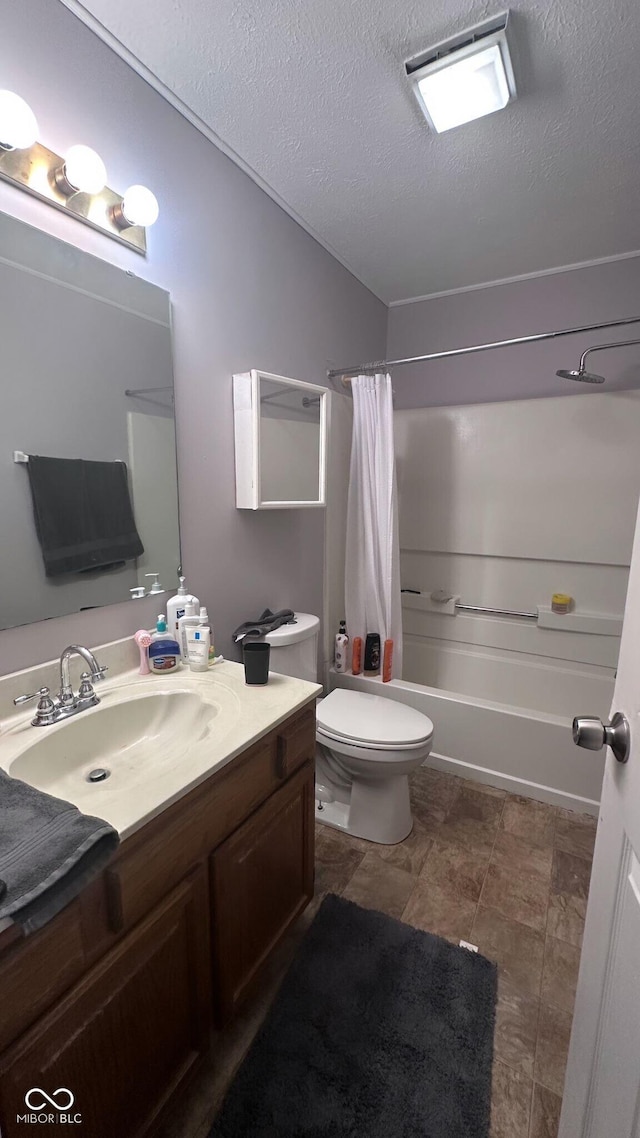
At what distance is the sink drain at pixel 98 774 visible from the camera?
0.98 m

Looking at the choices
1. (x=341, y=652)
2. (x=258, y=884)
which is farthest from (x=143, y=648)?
(x=341, y=652)

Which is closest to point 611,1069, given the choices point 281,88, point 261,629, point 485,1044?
point 485,1044

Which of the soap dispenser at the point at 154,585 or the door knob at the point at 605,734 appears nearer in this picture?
the door knob at the point at 605,734

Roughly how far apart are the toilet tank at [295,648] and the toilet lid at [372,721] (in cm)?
17

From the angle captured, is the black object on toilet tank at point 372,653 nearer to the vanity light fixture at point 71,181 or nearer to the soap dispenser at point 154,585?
the soap dispenser at point 154,585

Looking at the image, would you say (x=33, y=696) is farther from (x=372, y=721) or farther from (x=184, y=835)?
(x=372, y=721)

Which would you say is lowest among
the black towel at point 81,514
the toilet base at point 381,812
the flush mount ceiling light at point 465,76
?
the toilet base at point 381,812

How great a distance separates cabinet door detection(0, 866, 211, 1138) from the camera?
663mm

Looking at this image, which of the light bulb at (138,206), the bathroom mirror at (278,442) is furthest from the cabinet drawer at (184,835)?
the light bulb at (138,206)

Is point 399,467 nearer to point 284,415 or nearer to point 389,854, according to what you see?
point 284,415

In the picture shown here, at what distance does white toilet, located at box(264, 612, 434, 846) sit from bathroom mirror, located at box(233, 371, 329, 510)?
50 centimetres

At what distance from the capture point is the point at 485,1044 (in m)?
1.15

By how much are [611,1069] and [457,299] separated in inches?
114

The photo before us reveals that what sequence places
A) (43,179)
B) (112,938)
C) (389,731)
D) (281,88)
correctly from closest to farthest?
(112,938)
(43,179)
(281,88)
(389,731)
